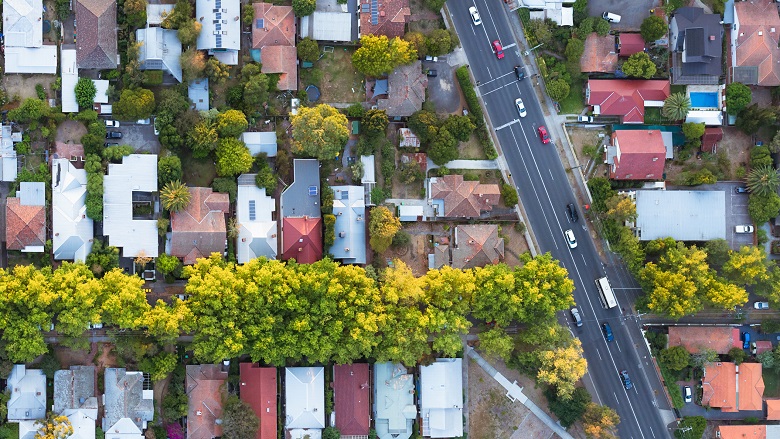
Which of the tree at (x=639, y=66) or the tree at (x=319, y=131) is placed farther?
the tree at (x=639, y=66)

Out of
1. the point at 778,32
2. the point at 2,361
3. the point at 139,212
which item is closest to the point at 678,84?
the point at 778,32

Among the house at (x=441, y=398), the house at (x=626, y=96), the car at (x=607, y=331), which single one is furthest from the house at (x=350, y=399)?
the house at (x=626, y=96)

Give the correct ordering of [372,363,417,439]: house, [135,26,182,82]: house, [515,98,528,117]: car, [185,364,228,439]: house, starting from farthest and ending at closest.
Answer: [515,98,528,117]: car
[372,363,417,439]: house
[185,364,228,439]: house
[135,26,182,82]: house

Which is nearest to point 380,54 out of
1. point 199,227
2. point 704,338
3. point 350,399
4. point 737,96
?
point 199,227

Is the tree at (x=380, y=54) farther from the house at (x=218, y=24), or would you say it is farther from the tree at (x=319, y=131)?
the house at (x=218, y=24)

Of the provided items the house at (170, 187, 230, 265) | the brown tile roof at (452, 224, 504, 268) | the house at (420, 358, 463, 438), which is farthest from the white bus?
the house at (170, 187, 230, 265)

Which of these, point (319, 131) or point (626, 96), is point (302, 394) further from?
point (626, 96)

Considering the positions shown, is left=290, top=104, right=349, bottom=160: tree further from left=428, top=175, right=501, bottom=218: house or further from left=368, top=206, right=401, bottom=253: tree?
left=428, top=175, right=501, bottom=218: house
